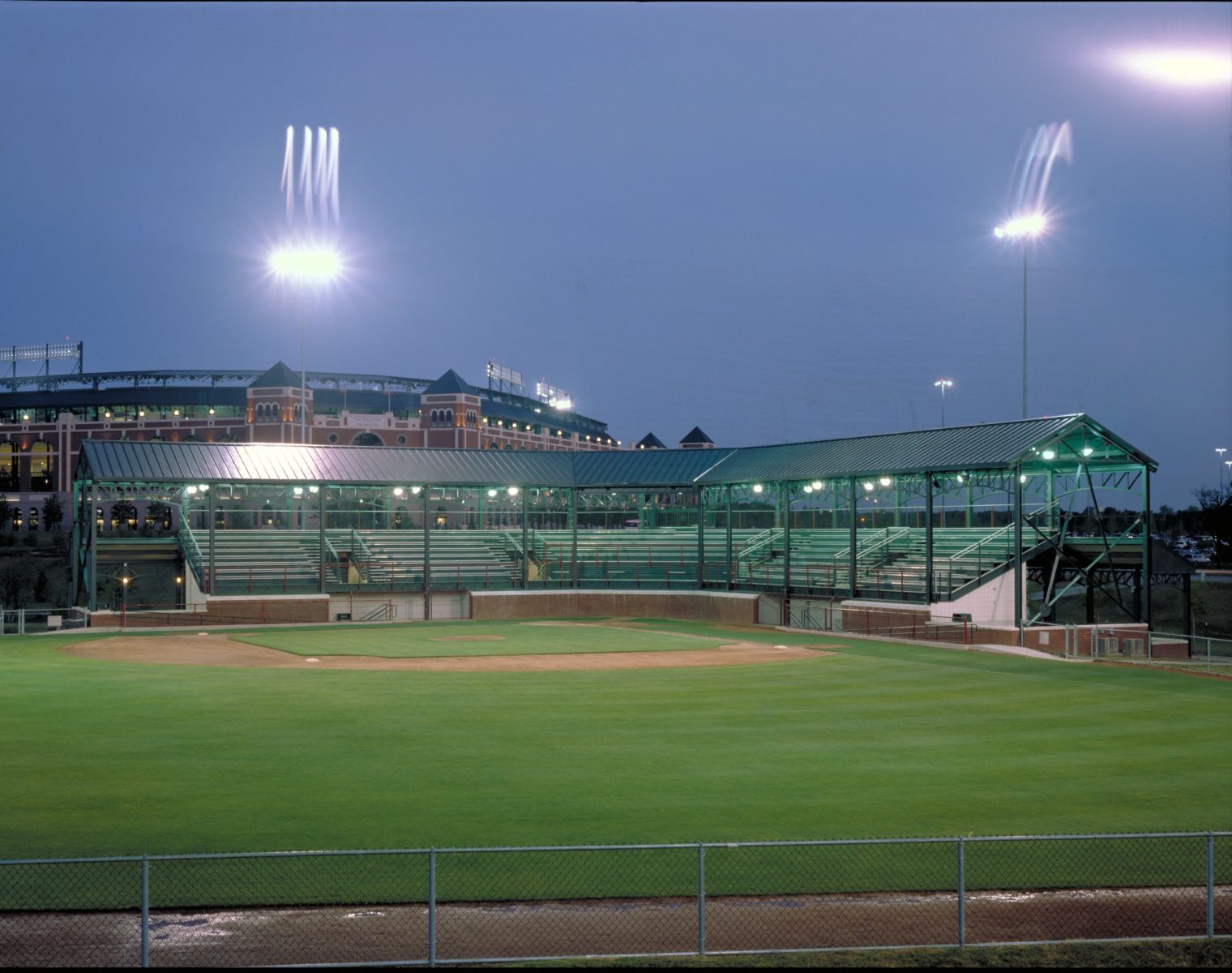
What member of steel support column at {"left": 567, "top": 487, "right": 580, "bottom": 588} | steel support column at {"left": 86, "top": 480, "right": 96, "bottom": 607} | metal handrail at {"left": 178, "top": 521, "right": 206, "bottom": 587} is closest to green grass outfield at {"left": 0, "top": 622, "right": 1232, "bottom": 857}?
steel support column at {"left": 86, "top": 480, "right": 96, "bottom": 607}

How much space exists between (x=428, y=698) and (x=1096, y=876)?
16.9m

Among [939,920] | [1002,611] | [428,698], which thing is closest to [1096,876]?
[939,920]

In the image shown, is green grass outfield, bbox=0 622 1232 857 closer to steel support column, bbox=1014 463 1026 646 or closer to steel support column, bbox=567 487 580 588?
steel support column, bbox=1014 463 1026 646

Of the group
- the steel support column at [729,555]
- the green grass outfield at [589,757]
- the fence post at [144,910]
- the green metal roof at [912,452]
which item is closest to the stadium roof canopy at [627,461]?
the green metal roof at [912,452]

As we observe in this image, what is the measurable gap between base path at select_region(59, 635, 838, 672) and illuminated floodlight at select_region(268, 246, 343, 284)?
34224 mm

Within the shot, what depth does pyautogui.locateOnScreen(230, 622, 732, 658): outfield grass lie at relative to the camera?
1503 inches

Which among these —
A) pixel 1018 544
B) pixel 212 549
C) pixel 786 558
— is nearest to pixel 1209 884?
pixel 1018 544

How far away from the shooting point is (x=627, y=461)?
203ft

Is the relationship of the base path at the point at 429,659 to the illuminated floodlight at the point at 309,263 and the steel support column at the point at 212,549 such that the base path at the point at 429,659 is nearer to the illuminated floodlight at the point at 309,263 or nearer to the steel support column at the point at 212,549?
the steel support column at the point at 212,549

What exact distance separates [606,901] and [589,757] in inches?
279

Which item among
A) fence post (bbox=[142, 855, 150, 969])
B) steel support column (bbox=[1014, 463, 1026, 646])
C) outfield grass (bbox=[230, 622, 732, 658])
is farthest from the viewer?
steel support column (bbox=[1014, 463, 1026, 646])

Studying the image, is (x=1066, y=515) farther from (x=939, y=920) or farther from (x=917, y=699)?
(x=939, y=920)

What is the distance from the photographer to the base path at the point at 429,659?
112 feet

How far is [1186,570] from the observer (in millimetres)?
49188
